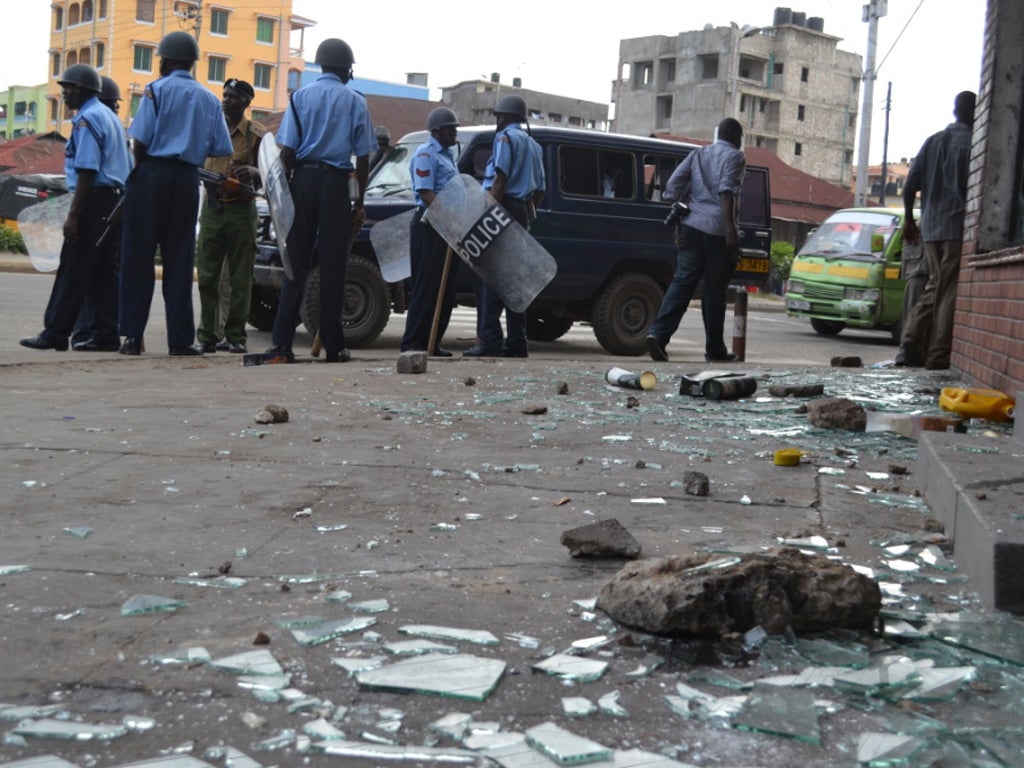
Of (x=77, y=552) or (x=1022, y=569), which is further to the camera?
(x=77, y=552)

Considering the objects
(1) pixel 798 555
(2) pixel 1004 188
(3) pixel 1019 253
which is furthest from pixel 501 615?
(2) pixel 1004 188

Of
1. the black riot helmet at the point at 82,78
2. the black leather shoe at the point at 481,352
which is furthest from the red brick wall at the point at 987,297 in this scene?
the black riot helmet at the point at 82,78

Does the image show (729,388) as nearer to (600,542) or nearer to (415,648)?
(600,542)

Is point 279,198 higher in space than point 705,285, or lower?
higher

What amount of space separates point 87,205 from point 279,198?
1466 millimetres

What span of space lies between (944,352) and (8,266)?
18304 millimetres

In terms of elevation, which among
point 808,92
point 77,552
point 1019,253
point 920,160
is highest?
point 808,92

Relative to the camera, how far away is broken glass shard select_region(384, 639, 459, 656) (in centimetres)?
240

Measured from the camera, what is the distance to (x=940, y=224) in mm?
8414

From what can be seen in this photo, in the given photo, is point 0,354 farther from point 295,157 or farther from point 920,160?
point 920,160

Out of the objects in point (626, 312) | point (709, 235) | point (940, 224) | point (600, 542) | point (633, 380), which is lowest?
point (600, 542)

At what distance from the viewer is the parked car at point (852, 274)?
16.2 m

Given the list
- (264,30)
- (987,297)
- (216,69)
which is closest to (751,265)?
(987,297)

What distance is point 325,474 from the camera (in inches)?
164
